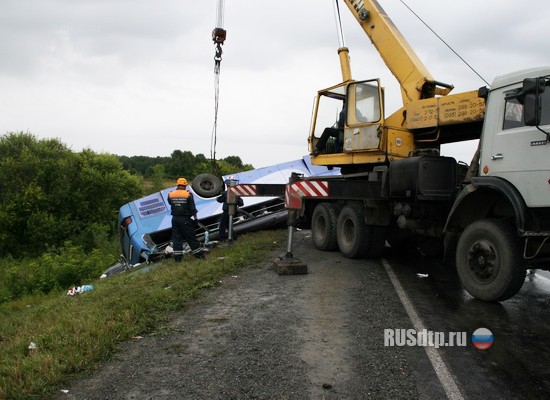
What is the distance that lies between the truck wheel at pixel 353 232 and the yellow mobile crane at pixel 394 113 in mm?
952

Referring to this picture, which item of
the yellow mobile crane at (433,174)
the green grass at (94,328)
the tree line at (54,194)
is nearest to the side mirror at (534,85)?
the yellow mobile crane at (433,174)

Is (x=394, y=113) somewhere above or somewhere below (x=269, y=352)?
above

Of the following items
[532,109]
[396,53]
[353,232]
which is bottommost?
[353,232]

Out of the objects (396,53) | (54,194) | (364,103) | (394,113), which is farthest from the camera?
(54,194)

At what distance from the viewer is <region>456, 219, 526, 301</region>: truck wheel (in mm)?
5191

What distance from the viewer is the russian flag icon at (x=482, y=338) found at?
4402mm

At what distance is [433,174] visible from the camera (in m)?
6.78

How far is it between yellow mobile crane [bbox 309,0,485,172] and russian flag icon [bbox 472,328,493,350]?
3.26 m

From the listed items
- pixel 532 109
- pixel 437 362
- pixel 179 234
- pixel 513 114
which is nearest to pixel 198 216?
pixel 179 234

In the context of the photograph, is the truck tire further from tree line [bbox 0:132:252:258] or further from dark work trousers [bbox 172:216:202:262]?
tree line [bbox 0:132:252:258]

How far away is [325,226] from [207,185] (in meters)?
3.93

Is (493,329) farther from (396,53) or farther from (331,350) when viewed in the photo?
(396,53)

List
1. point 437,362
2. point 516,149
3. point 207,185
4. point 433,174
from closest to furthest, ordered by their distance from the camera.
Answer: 1. point 437,362
2. point 516,149
3. point 433,174
4. point 207,185

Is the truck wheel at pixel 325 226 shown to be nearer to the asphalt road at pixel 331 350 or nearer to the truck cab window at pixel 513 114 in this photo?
the asphalt road at pixel 331 350
